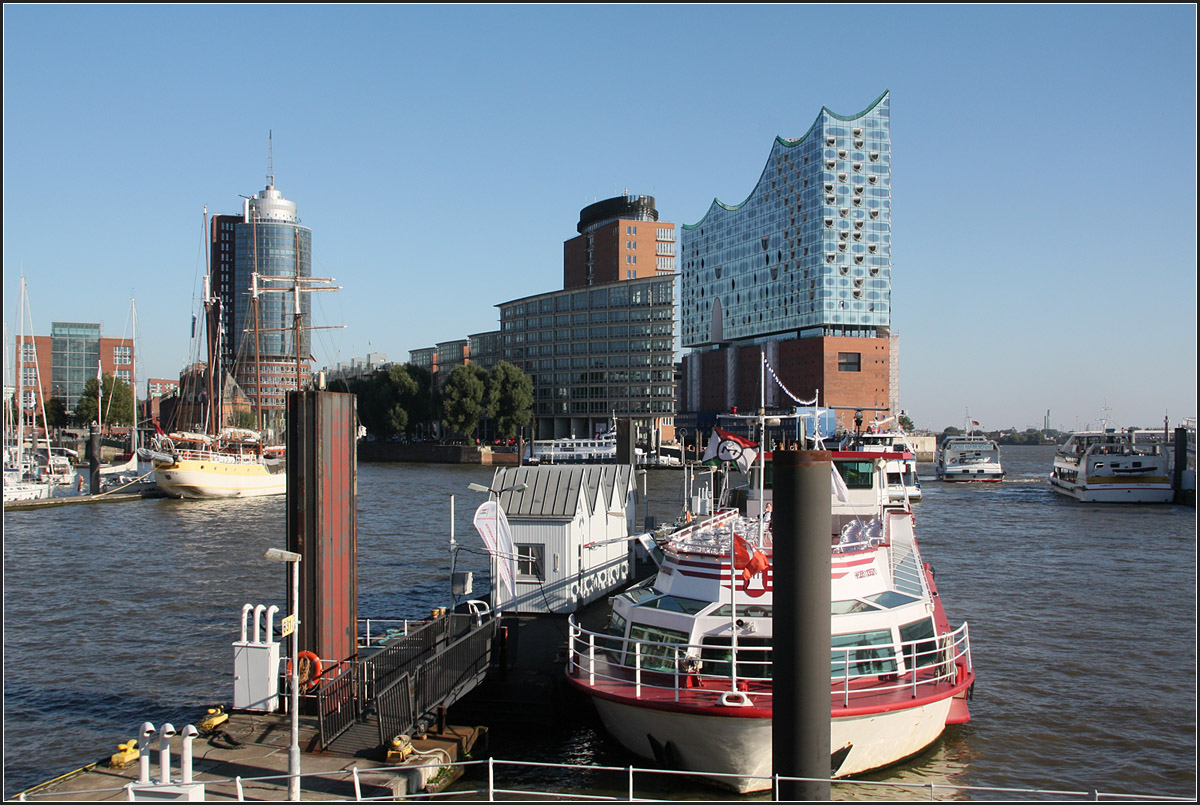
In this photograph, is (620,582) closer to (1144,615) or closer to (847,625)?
(847,625)

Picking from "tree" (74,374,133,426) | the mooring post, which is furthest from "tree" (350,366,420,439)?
the mooring post

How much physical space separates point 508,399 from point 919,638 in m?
111

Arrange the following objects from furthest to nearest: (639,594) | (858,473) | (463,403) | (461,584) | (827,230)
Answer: (827,230) < (463,403) < (858,473) < (461,584) < (639,594)

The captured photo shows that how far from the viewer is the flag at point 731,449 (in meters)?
17.7

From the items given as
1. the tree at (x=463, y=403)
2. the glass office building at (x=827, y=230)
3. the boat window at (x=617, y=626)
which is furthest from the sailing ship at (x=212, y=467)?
the glass office building at (x=827, y=230)

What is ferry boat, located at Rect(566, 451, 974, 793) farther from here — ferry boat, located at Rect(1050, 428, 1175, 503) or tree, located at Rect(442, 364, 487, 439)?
tree, located at Rect(442, 364, 487, 439)

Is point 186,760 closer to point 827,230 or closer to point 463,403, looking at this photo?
point 463,403

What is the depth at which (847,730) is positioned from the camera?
1419 cm

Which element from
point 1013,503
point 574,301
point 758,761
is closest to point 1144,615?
point 758,761

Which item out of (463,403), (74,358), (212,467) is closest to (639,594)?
(212,467)

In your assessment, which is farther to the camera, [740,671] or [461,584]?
[461,584]

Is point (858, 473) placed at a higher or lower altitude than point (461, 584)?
higher

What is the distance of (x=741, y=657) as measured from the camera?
50.0 feet

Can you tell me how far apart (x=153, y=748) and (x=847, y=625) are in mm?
10710
